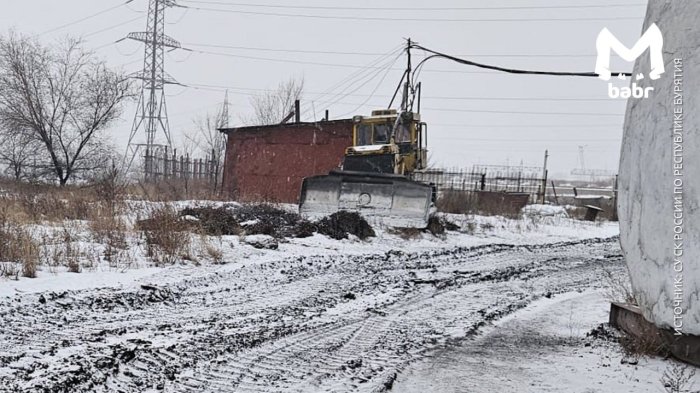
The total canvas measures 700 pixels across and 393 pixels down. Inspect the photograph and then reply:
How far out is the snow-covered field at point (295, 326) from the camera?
4.07 m

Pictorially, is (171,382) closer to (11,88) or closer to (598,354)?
(598,354)

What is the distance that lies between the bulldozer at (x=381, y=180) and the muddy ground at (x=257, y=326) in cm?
470

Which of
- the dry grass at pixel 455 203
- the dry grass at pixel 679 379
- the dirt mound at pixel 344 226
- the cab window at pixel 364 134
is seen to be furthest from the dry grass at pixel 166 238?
the dry grass at pixel 455 203

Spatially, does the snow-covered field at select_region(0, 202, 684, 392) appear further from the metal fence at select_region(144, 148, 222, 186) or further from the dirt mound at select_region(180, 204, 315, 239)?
the metal fence at select_region(144, 148, 222, 186)

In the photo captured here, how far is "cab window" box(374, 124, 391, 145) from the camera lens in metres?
17.1

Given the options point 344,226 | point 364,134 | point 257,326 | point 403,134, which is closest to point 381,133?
point 364,134

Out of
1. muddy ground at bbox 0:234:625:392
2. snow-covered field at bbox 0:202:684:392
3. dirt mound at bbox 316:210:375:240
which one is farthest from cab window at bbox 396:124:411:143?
muddy ground at bbox 0:234:625:392

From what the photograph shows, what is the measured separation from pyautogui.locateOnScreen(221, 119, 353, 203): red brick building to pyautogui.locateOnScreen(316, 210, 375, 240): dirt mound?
10.4 m

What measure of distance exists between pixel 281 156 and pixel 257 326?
64.7 feet

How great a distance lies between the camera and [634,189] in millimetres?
5309

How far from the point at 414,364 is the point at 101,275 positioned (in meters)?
4.24

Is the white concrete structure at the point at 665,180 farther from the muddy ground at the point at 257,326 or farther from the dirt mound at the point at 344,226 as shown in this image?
the dirt mound at the point at 344,226

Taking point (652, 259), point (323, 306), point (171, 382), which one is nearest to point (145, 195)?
point (323, 306)

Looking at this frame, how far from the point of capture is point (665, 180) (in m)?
4.64
